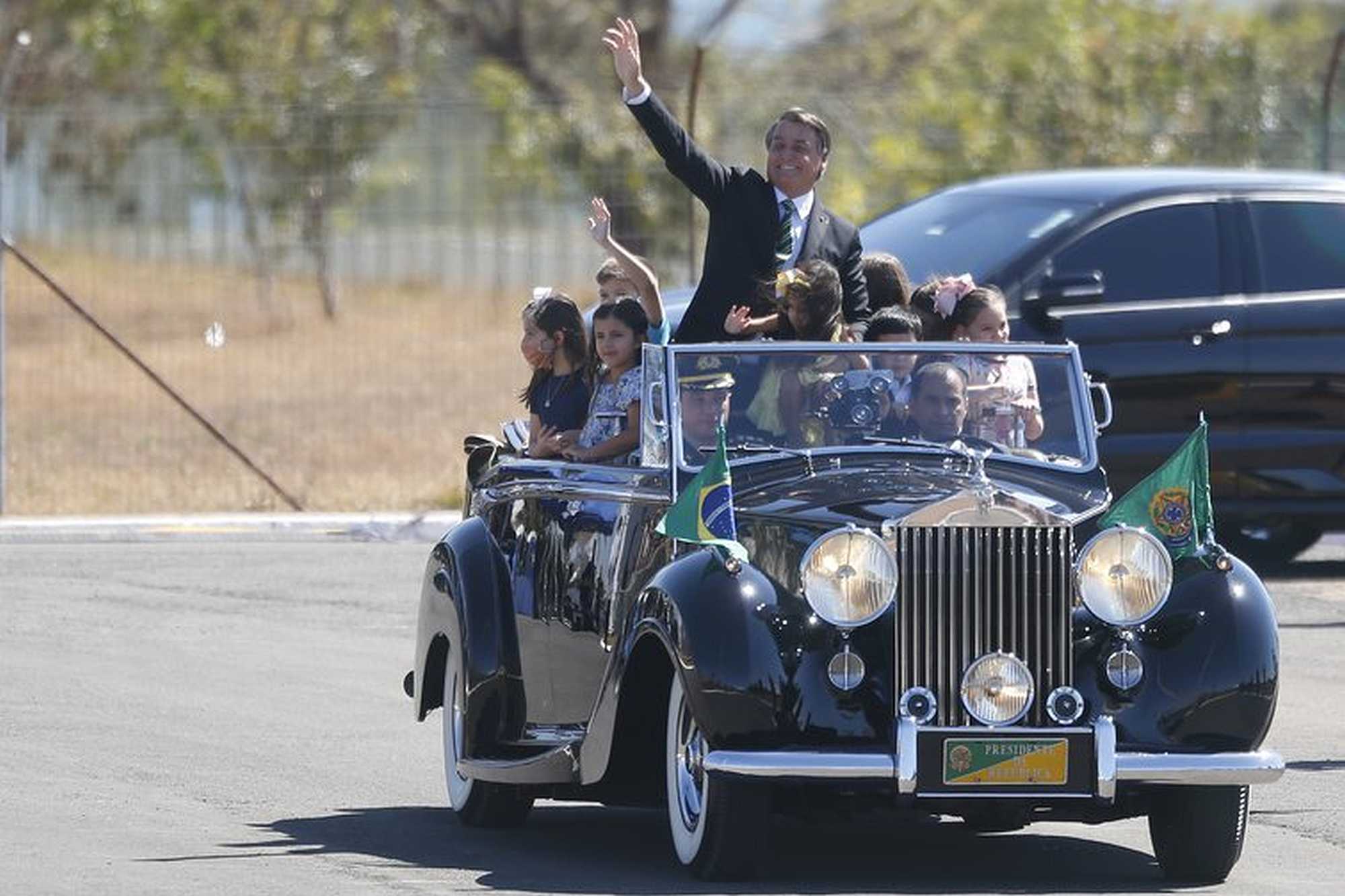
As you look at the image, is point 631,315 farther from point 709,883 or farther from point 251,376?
point 251,376

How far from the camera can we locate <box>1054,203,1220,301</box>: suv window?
14.2 m

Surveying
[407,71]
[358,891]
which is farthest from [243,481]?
[407,71]

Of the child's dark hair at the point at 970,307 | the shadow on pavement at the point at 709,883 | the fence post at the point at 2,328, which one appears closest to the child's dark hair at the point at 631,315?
the child's dark hair at the point at 970,307

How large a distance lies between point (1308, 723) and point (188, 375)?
11.8 meters

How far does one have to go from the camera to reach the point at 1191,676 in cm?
752

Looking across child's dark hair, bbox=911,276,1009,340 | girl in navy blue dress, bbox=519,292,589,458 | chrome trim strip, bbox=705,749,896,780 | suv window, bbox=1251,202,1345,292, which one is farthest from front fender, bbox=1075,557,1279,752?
suv window, bbox=1251,202,1345,292

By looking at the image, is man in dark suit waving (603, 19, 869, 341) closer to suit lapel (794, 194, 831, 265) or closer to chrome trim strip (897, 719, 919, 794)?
suit lapel (794, 194, 831, 265)

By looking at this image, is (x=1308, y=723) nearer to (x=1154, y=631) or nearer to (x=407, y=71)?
(x=1154, y=631)

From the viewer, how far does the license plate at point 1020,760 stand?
7.32m

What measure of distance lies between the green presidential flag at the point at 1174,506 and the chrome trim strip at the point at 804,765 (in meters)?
1.02

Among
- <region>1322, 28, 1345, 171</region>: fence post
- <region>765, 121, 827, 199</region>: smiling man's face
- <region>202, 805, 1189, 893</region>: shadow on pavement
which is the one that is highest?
<region>1322, 28, 1345, 171</region>: fence post

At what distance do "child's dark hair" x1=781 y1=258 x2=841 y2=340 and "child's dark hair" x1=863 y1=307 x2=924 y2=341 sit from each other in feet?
0.63

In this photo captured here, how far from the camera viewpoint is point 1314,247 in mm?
14805

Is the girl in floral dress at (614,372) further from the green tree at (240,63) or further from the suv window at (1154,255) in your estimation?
the green tree at (240,63)
